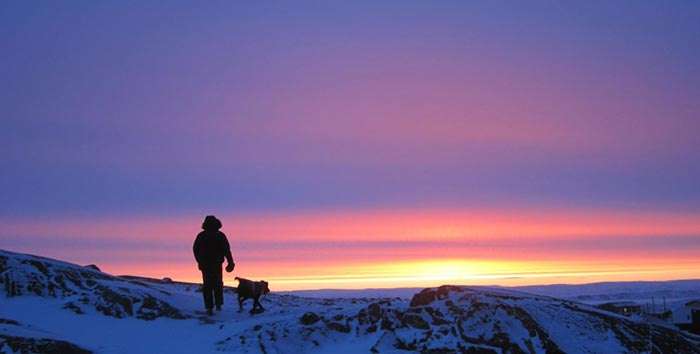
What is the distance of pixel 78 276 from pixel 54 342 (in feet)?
29.1

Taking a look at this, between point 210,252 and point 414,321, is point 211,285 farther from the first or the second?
point 414,321

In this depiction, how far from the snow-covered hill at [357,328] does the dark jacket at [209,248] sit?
77.2 inches

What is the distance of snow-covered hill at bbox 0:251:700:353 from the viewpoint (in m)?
19.4

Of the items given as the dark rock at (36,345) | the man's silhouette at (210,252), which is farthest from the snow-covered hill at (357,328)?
the man's silhouette at (210,252)

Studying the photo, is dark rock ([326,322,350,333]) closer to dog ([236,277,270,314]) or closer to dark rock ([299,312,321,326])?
dark rock ([299,312,321,326])

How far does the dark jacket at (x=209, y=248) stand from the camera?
83.6ft

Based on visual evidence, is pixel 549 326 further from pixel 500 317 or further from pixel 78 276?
pixel 78 276

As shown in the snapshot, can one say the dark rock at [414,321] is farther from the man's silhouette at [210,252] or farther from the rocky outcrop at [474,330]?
the man's silhouette at [210,252]

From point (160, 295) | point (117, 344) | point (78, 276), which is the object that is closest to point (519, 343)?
point (117, 344)

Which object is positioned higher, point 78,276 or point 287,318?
point 78,276

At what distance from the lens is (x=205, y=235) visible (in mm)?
25516

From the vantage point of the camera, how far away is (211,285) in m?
25.7

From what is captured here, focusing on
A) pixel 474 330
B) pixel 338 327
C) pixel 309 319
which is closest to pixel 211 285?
pixel 309 319

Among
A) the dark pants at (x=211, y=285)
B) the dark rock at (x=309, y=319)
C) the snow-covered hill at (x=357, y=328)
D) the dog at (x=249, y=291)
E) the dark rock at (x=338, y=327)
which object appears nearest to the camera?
the snow-covered hill at (x=357, y=328)
